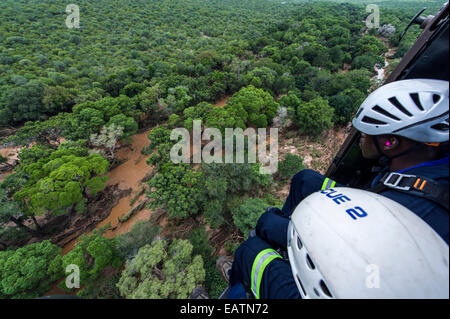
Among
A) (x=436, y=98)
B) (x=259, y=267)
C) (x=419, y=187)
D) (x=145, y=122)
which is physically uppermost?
(x=436, y=98)

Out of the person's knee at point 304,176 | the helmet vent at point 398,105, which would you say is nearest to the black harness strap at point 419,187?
the helmet vent at point 398,105

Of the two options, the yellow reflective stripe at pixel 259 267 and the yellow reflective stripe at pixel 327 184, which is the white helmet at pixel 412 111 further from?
the yellow reflective stripe at pixel 259 267

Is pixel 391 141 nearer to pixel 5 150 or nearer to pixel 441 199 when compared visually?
pixel 441 199

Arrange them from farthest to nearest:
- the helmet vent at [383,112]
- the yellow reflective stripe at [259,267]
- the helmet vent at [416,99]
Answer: the yellow reflective stripe at [259,267]
the helmet vent at [383,112]
the helmet vent at [416,99]

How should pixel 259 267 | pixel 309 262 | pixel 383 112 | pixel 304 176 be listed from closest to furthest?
pixel 309 262, pixel 383 112, pixel 259 267, pixel 304 176

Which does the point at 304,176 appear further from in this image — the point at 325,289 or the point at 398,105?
the point at 325,289

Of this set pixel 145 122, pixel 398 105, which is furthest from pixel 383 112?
pixel 145 122

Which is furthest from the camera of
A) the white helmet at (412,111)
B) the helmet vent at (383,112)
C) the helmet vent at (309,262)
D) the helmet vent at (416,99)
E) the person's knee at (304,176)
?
the person's knee at (304,176)
